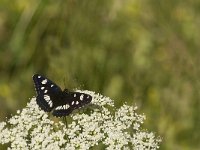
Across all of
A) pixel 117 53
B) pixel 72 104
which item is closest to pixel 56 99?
pixel 72 104

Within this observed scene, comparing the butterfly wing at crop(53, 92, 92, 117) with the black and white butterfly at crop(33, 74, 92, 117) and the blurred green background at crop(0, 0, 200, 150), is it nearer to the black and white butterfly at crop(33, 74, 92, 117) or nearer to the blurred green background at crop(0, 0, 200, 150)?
the black and white butterfly at crop(33, 74, 92, 117)

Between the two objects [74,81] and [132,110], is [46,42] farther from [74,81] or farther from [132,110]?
[132,110]

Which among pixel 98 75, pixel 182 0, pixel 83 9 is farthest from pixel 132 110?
pixel 182 0

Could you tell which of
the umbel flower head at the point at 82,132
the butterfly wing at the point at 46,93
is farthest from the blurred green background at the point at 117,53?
the umbel flower head at the point at 82,132

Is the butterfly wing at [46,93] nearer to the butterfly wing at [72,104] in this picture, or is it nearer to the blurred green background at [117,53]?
the butterfly wing at [72,104]

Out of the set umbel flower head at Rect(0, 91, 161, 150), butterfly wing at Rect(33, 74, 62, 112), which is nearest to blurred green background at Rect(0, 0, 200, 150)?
butterfly wing at Rect(33, 74, 62, 112)

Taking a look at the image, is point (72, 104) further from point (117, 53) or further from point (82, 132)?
point (117, 53)
